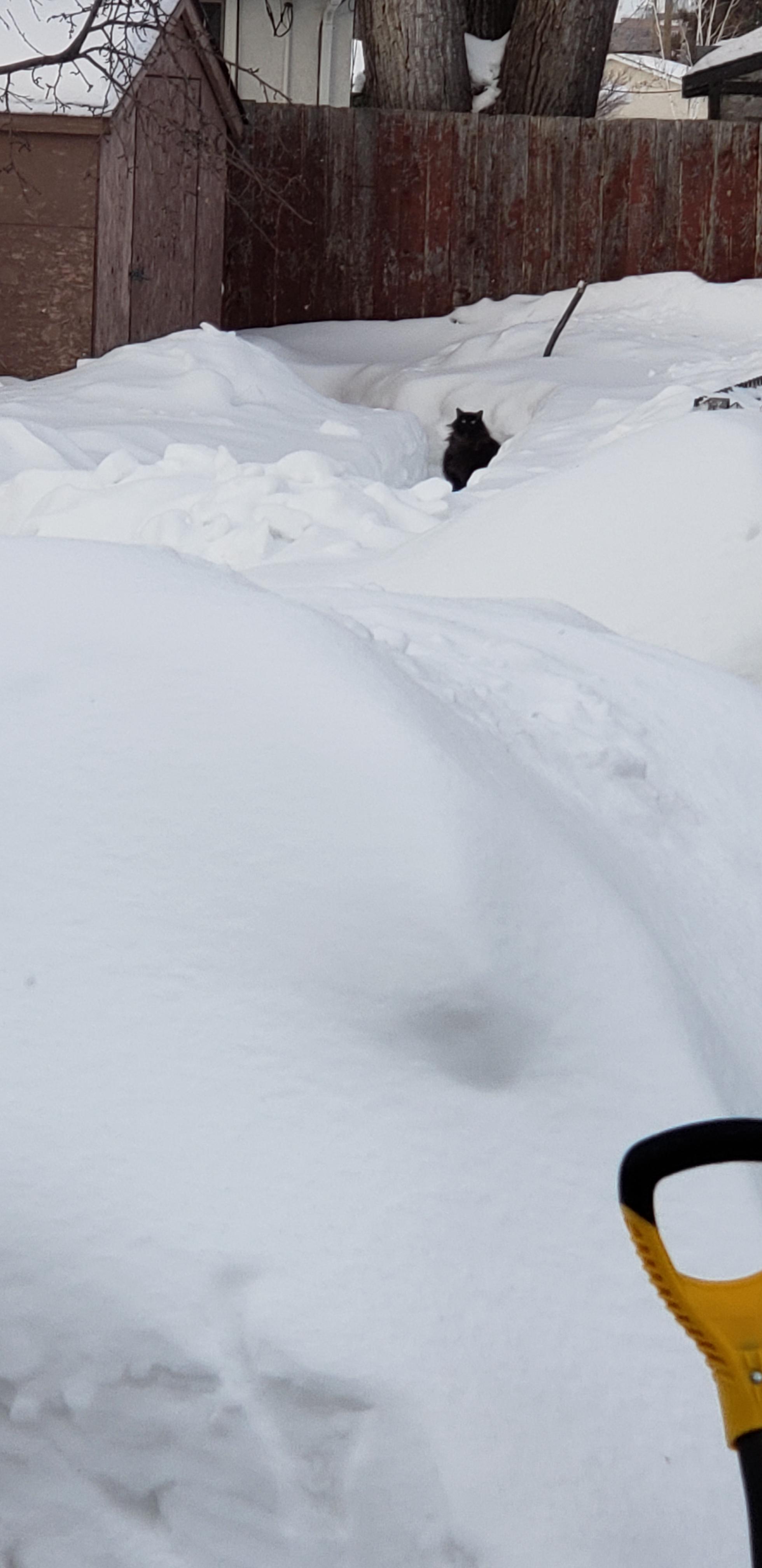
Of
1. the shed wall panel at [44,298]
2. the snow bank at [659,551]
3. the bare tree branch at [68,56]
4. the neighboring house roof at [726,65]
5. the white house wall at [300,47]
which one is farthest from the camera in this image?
the white house wall at [300,47]

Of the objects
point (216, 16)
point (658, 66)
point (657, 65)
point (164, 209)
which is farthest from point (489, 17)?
point (657, 65)

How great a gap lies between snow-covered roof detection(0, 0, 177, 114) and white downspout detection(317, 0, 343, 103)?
8422mm

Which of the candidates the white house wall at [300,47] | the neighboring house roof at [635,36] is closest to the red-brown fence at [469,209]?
the white house wall at [300,47]

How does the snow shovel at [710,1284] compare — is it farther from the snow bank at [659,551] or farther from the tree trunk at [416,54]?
the tree trunk at [416,54]

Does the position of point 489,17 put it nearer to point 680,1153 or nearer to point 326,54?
point 326,54

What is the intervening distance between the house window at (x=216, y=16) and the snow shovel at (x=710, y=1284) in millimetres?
16390

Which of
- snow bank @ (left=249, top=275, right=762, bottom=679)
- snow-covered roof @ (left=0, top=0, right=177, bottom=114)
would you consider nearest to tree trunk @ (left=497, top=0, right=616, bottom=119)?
snow-covered roof @ (left=0, top=0, right=177, bottom=114)

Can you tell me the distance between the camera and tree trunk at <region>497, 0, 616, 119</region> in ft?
38.6

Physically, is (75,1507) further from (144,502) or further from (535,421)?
(535,421)

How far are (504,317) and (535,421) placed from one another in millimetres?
4155

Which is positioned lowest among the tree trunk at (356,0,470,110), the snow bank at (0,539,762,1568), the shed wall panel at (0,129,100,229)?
the snow bank at (0,539,762,1568)

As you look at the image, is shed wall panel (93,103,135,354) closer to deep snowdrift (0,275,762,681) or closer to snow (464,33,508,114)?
deep snowdrift (0,275,762,681)

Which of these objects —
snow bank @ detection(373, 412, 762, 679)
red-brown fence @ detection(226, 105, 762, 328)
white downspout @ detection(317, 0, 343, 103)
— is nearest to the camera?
snow bank @ detection(373, 412, 762, 679)

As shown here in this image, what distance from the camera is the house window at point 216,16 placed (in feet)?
50.2
